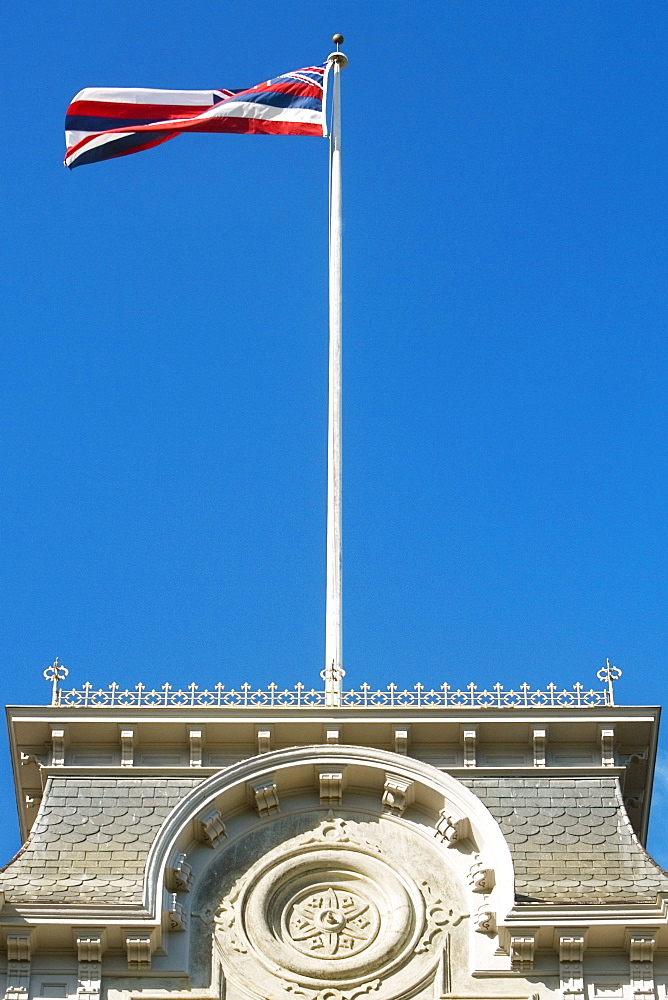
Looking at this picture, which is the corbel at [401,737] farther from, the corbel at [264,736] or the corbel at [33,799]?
the corbel at [33,799]

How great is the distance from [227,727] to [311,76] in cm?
1607

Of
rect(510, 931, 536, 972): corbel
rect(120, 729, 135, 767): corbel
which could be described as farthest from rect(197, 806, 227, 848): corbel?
rect(510, 931, 536, 972): corbel

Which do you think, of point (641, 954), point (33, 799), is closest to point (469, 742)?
point (641, 954)

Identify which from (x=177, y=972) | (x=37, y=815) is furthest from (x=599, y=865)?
(x=37, y=815)

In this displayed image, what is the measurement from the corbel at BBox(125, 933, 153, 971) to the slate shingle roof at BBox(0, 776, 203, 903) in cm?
60

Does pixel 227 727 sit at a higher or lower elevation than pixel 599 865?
higher

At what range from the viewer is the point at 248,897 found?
1232 inches

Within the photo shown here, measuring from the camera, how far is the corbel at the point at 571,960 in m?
30.1

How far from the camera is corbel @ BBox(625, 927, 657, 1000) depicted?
98.8ft

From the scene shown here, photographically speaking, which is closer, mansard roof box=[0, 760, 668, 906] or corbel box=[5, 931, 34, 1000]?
corbel box=[5, 931, 34, 1000]

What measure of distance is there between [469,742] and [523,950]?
3.65 metres

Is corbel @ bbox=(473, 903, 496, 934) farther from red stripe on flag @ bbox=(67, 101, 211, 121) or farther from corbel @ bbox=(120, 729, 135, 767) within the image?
red stripe on flag @ bbox=(67, 101, 211, 121)

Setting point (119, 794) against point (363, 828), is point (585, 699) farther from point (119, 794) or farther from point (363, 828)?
point (119, 794)

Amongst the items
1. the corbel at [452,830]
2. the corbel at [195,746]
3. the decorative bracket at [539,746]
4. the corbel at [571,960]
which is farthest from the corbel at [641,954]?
the corbel at [195,746]
